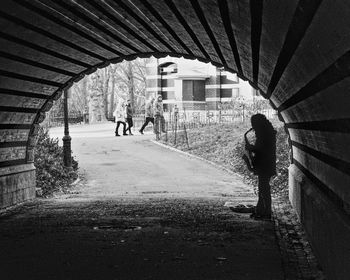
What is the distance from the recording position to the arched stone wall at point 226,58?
478cm

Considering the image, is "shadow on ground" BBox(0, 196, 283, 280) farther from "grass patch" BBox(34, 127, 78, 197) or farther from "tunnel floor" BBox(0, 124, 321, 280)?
"grass patch" BBox(34, 127, 78, 197)

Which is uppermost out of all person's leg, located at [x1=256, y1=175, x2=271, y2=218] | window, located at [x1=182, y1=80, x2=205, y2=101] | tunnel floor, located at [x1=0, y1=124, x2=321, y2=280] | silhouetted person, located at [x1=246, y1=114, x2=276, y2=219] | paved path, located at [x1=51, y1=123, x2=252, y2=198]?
window, located at [x1=182, y1=80, x2=205, y2=101]

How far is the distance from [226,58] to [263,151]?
11.2 ft

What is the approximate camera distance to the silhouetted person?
894 cm

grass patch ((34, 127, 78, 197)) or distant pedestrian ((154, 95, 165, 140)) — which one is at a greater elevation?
distant pedestrian ((154, 95, 165, 140))

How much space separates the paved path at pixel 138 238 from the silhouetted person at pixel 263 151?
1.89 feet

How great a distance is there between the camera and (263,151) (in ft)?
29.7

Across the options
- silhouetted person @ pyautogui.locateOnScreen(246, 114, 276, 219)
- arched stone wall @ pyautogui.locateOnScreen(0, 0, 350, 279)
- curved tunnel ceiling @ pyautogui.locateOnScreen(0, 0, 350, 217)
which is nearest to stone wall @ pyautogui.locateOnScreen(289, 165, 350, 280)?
arched stone wall @ pyautogui.locateOnScreen(0, 0, 350, 279)

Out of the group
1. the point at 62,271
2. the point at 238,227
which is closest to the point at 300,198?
the point at 238,227

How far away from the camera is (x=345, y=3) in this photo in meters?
3.41

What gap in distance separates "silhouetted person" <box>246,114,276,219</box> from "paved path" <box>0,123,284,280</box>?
0.58 meters

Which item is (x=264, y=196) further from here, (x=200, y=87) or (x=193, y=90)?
(x=200, y=87)

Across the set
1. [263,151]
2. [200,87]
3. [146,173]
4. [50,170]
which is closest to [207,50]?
[263,151]

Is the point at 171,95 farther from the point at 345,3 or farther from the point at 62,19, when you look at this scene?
the point at 345,3
